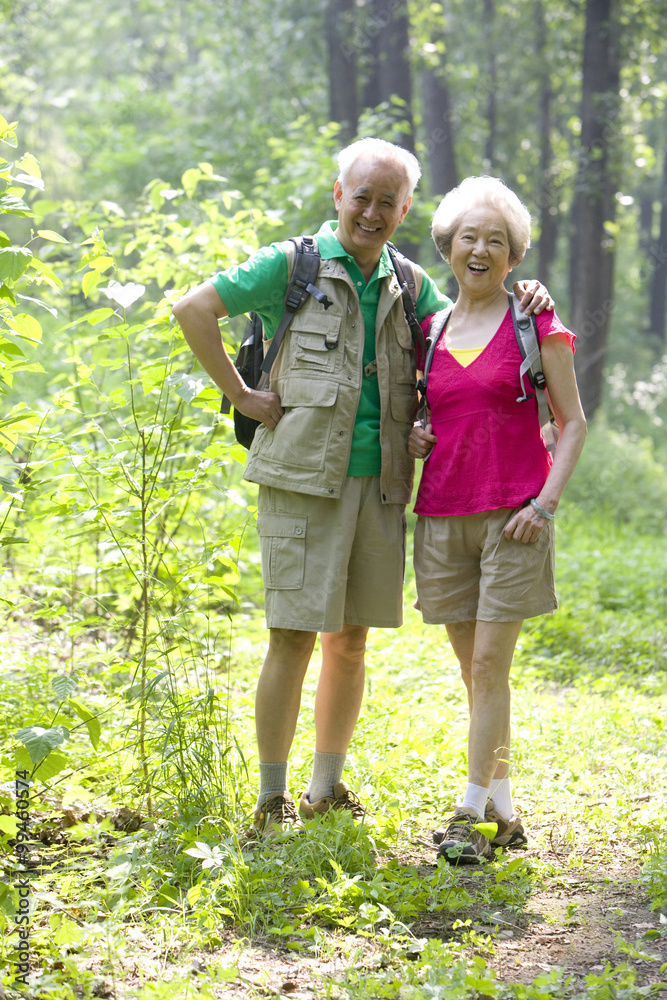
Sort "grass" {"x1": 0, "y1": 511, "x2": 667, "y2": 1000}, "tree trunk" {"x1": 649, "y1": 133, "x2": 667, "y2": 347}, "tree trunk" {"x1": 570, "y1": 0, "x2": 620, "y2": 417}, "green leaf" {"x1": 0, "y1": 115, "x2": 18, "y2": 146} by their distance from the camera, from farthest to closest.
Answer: "tree trunk" {"x1": 649, "y1": 133, "x2": 667, "y2": 347} < "tree trunk" {"x1": 570, "y1": 0, "x2": 620, "y2": 417} < "green leaf" {"x1": 0, "y1": 115, "x2": 18, "y2": 146} < "grass" {"x1": 0, "y1": 511, "x2": 667, "y2": 1000}

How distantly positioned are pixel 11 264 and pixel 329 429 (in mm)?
1097

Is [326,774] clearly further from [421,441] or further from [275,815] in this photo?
[421,441]

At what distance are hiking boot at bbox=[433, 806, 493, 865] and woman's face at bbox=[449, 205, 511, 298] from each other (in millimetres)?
1771

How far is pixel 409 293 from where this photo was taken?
3.18 meters

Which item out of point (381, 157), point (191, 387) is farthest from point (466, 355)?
point (191, 387)

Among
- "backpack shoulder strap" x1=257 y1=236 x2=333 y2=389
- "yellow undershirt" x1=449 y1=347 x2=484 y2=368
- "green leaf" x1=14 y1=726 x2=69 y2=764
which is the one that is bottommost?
"green leaf" x1=14 y1=726 x2=69 y2=764

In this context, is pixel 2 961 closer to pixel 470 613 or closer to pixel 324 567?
pixel 324 567

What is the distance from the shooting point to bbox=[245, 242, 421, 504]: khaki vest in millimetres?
2957

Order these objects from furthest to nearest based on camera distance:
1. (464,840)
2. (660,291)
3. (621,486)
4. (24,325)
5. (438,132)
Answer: (660,291) → (438,132) → (621,486) → (464,840) → (24,325)

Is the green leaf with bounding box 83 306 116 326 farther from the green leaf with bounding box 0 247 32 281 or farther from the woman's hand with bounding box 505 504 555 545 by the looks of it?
the woman's hand with bounding box 505 504 555 545

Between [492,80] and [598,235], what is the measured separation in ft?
27.1

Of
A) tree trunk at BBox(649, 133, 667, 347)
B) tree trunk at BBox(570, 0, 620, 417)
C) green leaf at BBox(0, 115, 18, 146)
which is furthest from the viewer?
tree trunk at BBox(649, 133, 667, 347)

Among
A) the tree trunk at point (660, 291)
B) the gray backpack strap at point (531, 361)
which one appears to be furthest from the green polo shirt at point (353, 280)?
the tree trunk at point (660, 291)

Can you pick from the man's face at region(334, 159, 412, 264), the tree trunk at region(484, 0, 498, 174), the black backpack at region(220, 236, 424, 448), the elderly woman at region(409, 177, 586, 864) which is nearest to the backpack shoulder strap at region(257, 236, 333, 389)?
the black backpack at region(220, 236, 424, 448)
